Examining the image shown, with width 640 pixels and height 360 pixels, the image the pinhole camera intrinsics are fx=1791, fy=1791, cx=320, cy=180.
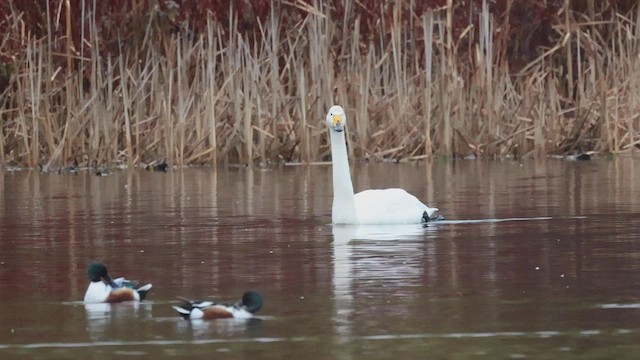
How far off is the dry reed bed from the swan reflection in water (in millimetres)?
7523

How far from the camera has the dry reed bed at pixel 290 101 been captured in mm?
19953

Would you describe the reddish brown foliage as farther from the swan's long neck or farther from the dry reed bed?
the swan's long neck

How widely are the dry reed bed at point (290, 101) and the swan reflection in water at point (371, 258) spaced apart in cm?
752

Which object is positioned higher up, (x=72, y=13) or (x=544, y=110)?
(x=72, y=13)

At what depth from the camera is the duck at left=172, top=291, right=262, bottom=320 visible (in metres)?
7.70

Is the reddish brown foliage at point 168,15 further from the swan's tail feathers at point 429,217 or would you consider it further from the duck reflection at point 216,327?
the duck reflection at point 216,327

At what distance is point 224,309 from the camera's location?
7.78m

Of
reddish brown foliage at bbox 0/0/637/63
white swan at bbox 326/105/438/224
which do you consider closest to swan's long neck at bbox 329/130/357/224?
white swan at bbox 326/105/438/224

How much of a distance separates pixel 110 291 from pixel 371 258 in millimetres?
2173

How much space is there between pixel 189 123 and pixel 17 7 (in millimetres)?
2914

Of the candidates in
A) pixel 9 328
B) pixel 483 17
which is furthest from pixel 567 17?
pixel 9 328

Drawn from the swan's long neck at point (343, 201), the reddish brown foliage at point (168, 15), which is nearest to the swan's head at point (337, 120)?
the swan's long neck at point (343, 201)

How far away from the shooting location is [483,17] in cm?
2073

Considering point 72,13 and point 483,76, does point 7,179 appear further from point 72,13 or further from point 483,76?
point 483,76
